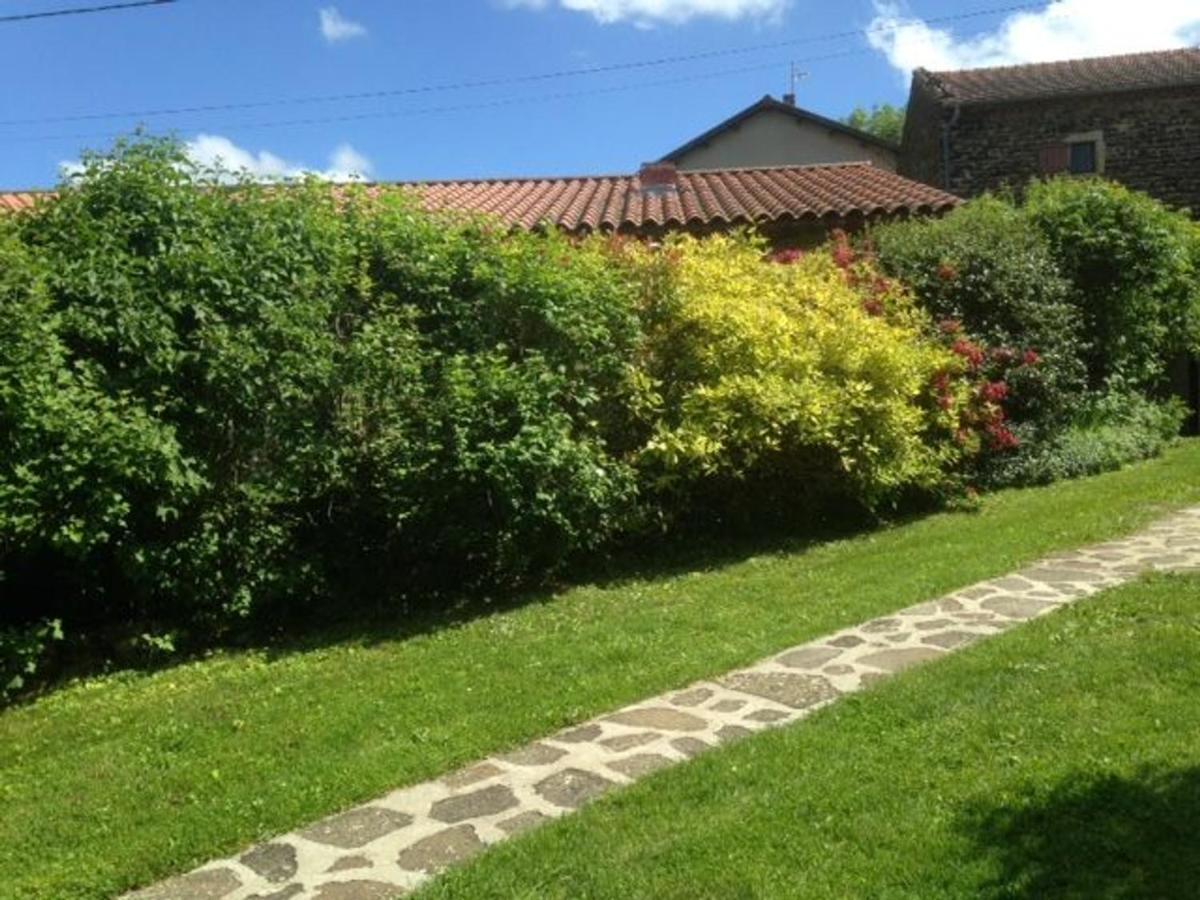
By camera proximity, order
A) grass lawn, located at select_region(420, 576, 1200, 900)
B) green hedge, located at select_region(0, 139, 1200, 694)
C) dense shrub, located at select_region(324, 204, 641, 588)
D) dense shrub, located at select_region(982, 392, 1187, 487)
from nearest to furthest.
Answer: grass lawn, located at select_region(420, 576, 1200, 900) < green hedge, located at select_region(0, 139, 1200, 694) < dense shrub, located at select_region(324, 204, 641, 588) < dense shrub, located at select_region(982, 392, 1187, 487)

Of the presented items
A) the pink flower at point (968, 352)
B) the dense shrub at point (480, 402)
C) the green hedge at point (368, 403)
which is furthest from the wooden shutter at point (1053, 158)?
the dense shrub at point (480, 402)

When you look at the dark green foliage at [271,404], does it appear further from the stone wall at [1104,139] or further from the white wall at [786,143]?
the white wall at [786,143]

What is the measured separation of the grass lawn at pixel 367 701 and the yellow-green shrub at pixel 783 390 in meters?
0.76

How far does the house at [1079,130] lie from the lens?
77.5 ft

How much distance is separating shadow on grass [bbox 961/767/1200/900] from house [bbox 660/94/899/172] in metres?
25.3

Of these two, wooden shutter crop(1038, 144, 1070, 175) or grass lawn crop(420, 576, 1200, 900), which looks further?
wooden shutter crop(1038, 144, 1070, 175)

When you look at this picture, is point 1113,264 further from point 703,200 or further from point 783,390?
point 783,390

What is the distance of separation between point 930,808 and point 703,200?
12.5 meters

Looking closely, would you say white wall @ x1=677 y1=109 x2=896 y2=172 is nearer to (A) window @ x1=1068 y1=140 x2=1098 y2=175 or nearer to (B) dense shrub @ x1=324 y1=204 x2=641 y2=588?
(A) window @ x1=1068 y1=140 x2=1098 y2=175

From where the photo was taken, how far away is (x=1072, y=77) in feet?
82.0

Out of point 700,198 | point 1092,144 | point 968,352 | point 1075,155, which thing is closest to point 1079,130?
point 1092,144

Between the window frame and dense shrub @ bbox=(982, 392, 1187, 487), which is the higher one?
the window frame

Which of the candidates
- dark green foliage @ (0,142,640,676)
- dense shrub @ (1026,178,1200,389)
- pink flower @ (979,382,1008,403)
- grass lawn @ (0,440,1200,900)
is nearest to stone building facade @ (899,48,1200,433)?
dense shrub @ (1026,178,1200,389)

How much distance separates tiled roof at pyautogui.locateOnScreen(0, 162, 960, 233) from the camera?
13.7 meters
